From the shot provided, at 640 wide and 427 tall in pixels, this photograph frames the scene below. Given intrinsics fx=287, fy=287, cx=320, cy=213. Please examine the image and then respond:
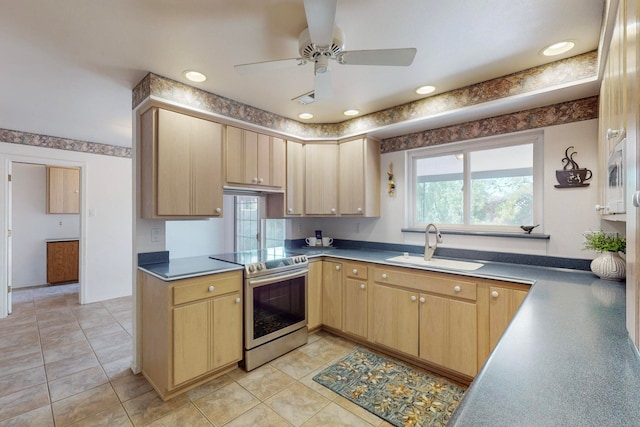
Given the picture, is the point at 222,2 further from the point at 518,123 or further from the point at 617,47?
the point at 518,123

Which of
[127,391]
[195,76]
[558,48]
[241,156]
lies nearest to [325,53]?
[195,76]

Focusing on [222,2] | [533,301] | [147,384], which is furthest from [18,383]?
[533,301]

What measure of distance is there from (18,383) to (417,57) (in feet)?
12.9

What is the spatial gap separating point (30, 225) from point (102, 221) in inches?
82.9

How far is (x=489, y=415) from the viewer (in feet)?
2.03

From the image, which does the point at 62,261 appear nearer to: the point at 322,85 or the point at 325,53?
the point at 322,85

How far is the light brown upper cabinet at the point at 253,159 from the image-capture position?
274cm

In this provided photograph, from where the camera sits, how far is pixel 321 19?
133 cm

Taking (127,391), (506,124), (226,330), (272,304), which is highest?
(506,124)

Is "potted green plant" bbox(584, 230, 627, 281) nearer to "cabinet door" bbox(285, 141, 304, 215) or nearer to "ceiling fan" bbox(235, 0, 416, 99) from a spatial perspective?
"ceiling fan" bbox(235, 0, 416, 99)

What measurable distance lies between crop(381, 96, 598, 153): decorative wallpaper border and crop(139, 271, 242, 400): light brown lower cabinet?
7.55 feet

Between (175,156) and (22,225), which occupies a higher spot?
(175,156)

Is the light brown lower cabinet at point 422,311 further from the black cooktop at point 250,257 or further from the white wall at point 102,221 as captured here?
the white wall at point 102,221

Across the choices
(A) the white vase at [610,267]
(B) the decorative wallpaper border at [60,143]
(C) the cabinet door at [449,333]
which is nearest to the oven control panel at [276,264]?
(C) the cabinet door at [449,333]
